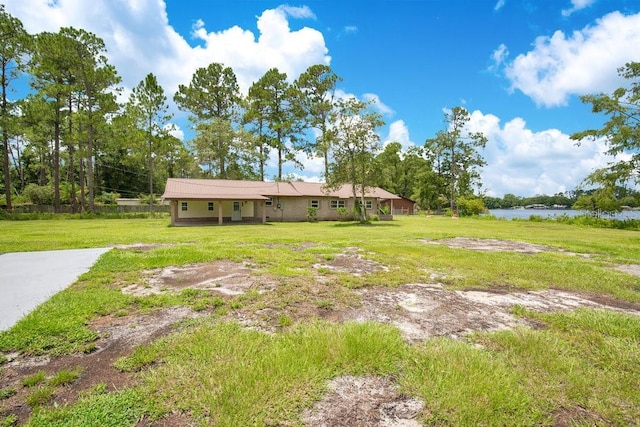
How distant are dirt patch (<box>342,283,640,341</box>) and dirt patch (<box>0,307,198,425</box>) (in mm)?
2205

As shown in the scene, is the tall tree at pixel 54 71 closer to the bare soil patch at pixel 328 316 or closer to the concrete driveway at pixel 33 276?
the concrete driveway at pixel 33 276

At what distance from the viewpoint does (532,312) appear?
375 cm

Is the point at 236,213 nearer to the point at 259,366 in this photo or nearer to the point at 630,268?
the point at 630,268

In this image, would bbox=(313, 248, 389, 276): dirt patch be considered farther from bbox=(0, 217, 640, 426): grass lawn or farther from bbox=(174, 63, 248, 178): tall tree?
bbox=(174, 63, 248, 178): tall tree

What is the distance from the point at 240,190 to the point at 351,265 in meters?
19.4

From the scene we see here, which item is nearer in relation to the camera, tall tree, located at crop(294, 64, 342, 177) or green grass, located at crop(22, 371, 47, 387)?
green grass, located at crop(22, 371, 47, 387)

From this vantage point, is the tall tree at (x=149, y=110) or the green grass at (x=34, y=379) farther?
the tall tree at (x=149, y=110)

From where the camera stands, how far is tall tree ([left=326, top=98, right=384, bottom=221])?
67.2 feet

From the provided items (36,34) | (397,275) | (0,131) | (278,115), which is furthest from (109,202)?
(397,275)

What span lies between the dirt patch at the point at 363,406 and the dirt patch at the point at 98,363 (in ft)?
4.98

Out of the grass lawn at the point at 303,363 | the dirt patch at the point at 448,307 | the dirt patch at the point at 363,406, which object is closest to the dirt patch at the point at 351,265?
the dirt patch at the point at 448,307

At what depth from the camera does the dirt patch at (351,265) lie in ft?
19.9

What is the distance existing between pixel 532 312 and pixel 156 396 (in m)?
4.18

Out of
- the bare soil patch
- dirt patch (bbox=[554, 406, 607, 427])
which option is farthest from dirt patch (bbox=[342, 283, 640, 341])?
dirt patch (bbox=[554, 406, 607, 427])
